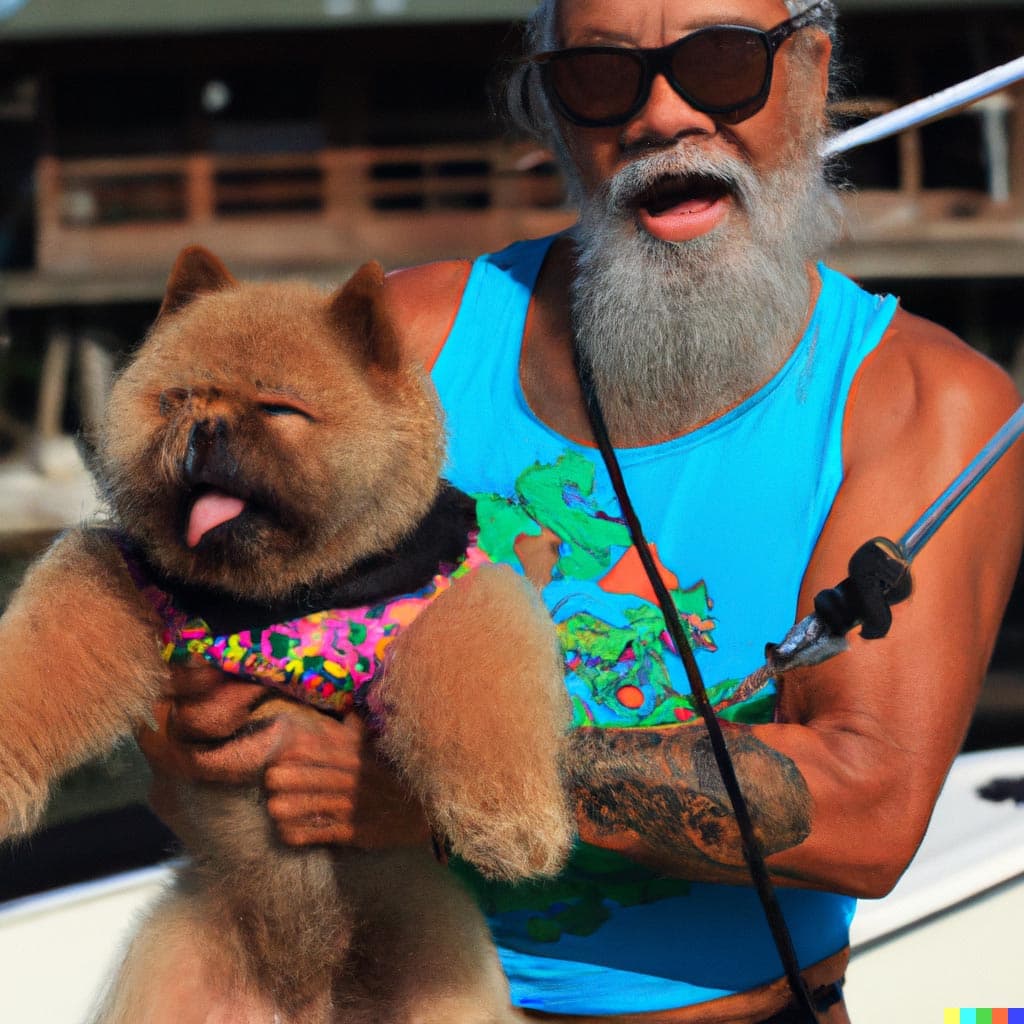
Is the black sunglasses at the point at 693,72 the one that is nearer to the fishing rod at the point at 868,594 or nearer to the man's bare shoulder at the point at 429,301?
the man's bare shoulder at the point at 429,301

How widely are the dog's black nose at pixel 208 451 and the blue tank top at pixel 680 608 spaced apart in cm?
59

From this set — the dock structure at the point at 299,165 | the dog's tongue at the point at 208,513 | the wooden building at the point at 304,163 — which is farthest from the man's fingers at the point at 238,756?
the wooden building at the point at 304,163

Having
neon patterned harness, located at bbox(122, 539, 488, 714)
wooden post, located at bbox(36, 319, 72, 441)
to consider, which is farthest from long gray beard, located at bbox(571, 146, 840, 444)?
wooden post, located at bbox(36, 319, 72, 441)

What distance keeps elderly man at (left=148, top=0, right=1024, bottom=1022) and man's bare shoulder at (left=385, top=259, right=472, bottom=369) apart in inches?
0.7

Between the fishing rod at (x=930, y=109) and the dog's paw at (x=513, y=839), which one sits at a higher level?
the fishing rod at (x=930, y=109)

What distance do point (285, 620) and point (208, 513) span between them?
222 mm

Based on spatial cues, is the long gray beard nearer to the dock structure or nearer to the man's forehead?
the man's forehead

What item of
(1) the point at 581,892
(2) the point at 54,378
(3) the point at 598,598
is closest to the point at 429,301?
(3) the point at 598,598

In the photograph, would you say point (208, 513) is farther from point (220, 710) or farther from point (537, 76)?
point (537, 76)

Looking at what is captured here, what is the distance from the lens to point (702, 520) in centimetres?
242

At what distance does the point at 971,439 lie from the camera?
2.33 metres

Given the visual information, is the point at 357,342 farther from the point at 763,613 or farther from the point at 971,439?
the point at 971,439

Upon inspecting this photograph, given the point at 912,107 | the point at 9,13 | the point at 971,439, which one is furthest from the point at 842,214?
the point at 9,13

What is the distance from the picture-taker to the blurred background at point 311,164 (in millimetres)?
14758
